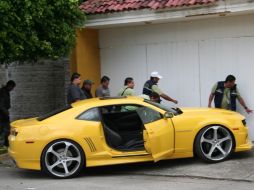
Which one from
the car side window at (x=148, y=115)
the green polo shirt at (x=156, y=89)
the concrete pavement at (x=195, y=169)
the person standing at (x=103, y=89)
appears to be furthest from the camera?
the person standing at (x=103, y=89)

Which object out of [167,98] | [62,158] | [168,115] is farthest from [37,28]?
[168,115]

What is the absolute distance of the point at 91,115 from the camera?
29.8 feet

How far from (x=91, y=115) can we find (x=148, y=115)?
39.1 inches

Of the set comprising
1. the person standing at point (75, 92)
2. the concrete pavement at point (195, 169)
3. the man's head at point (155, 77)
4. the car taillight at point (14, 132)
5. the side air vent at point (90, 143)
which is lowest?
the concrete pavement at point (195, 169)

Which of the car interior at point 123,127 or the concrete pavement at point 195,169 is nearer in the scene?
the concrete pavement at point 195,169

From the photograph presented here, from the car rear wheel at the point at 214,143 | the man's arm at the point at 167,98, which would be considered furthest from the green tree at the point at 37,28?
the car rear wheel at the point at 214,143

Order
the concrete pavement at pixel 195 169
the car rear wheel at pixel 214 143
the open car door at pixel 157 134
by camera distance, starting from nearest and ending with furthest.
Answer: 1. the concrete pavement at pixel 195 169
2. the open car door at pixel 157 134
3. the car rear wheel at pixel 214 143

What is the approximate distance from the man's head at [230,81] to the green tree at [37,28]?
358 centimetres

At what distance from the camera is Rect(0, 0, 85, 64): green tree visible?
10.3 meters

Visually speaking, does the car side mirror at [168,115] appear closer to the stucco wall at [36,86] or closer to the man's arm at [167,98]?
the man's arm at [167,98]

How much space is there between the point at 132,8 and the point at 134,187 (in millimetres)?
5493

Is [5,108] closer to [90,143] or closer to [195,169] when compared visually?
[90,143]

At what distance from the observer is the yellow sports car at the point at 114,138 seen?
8.79 metres

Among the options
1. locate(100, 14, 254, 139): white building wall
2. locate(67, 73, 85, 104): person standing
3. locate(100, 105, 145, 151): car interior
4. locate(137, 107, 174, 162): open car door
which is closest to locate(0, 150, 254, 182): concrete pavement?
locate(137, 107, 174, 162): open car door
